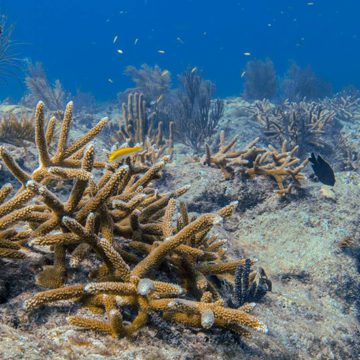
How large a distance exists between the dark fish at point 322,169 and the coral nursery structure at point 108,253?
7.93 feet

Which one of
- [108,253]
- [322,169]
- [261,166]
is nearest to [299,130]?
[261,166]

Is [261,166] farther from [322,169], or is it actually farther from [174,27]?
[174,27]

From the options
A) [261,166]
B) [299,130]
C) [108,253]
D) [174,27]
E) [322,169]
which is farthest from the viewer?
[174,27]

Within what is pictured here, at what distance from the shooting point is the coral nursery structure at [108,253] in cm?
184

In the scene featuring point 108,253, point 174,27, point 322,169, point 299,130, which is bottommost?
point 108,253

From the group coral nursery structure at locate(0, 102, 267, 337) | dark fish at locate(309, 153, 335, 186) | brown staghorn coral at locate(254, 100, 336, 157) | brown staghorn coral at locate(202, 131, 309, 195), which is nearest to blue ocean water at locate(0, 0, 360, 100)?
brown staghorn coral at locate(254, 100, 336, 157)

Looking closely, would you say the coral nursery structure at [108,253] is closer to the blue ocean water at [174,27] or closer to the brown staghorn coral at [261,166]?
the brown staghorn coral at [261,166]

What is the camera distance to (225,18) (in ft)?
425

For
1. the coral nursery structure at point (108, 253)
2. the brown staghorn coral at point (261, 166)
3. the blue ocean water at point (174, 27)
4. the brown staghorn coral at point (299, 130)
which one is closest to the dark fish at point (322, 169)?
the brown staghorn coral at point (261, 166)

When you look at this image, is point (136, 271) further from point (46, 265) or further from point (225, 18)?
point (225, 18)

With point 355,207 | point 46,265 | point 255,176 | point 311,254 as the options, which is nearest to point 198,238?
point 46,265

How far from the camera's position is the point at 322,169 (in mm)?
4555

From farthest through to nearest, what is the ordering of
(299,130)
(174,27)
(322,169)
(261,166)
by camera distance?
(174,27), (299,130), (261,166), (322,169)

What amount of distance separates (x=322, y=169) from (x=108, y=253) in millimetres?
3619
